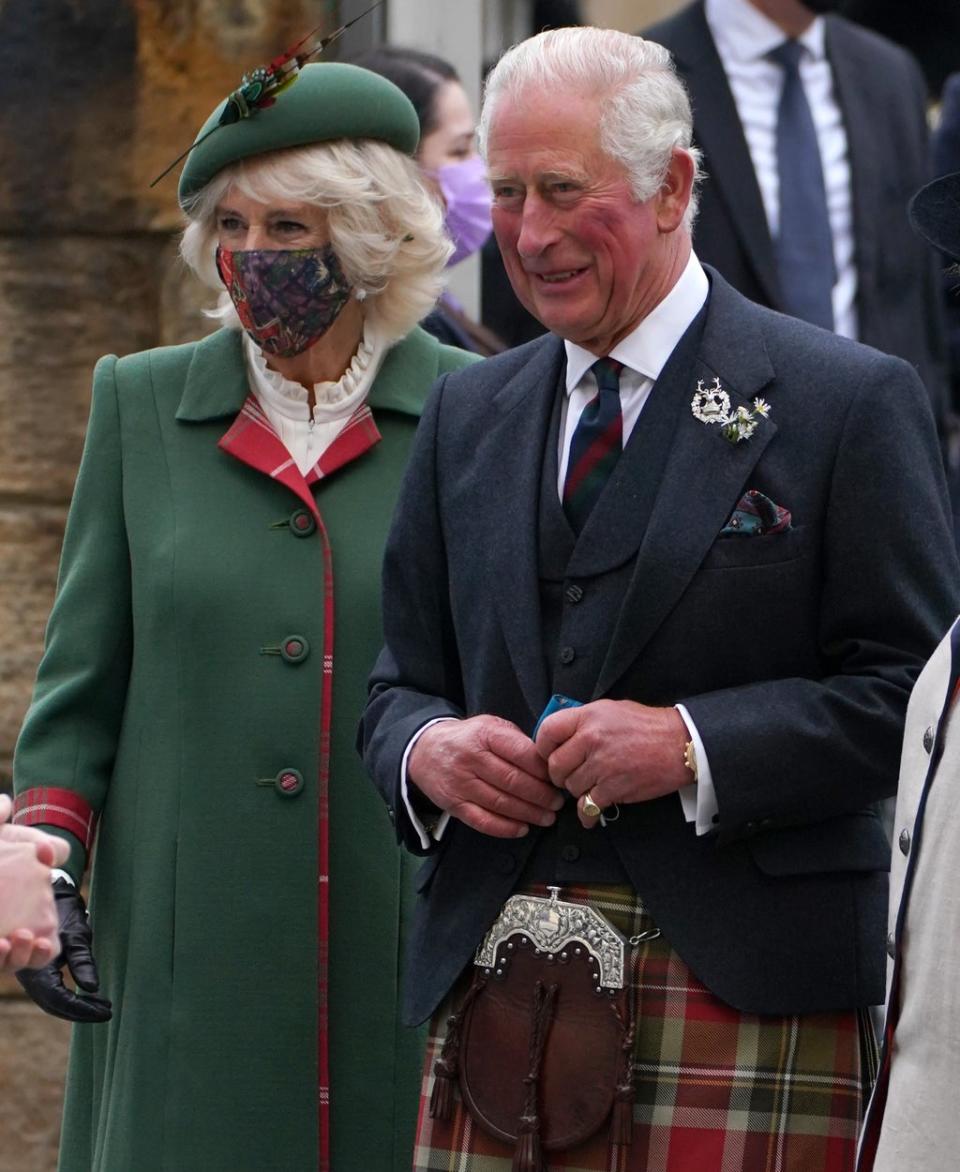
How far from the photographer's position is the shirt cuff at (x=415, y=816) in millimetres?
3355

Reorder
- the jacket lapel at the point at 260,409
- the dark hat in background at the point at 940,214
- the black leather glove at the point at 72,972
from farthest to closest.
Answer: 1. the jacket lapel at the point at 260,409
2. the black leather glove at the point at 72,972
3. the dark hat in background at the point at 940,214

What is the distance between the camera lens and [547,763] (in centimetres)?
317

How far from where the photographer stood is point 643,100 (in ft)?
10.8

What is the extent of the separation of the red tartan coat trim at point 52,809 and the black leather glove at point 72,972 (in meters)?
0.13

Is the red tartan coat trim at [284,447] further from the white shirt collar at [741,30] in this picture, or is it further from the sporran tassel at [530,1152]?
the white shirt collar at [741,30]

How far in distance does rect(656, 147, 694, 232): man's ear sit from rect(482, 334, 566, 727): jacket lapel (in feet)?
0.84

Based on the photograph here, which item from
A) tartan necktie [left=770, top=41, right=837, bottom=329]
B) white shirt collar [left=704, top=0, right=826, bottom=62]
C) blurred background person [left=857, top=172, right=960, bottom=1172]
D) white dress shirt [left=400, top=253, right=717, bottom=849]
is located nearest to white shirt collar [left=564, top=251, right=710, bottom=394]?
white dress shirt [left=400, top=253, right=717, bottom=849]

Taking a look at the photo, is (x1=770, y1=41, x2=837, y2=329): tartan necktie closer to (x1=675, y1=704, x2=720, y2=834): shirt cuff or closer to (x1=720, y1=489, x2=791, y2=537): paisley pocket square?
(x1=720, y1=489, x2=791, y2=537): paisley pocket square

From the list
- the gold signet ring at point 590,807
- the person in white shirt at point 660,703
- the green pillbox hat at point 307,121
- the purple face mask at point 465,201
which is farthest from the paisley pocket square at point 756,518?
the purple face mask at point 465,201

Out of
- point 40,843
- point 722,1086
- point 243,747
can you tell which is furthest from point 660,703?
point 243,747

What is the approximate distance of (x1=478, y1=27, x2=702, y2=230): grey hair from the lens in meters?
3.27

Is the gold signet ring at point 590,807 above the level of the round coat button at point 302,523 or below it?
below

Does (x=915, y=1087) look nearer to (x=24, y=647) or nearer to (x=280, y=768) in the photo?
(x=280, y=768)

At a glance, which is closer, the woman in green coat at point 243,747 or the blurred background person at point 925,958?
the blurred background person at point 925,958
